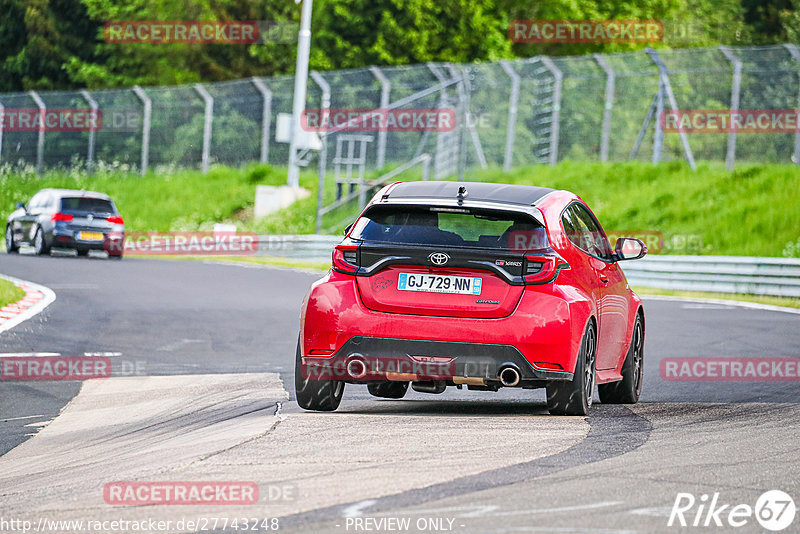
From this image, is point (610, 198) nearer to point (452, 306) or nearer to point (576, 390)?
point (576, 390)

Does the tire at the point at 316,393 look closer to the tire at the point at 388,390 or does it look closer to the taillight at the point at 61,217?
the tire at the point at 388,390

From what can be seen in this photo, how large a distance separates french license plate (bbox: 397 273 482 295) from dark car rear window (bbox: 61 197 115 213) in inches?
927

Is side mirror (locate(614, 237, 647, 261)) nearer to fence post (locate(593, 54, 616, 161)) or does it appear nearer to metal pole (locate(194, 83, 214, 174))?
fence post (locate(593, 54, 616, 161))

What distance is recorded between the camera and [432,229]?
29.0 feet

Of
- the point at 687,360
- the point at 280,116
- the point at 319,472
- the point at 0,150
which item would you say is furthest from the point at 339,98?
the point at 319,472

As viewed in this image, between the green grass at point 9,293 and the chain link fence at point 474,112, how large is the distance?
1568 cm

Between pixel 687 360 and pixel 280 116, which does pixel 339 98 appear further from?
pixel 687 360

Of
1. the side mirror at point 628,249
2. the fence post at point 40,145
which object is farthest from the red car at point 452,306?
the fence post at point 40,145

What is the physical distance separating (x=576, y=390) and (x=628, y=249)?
1.65 metres

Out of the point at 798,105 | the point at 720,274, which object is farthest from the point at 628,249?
the point at 798,105

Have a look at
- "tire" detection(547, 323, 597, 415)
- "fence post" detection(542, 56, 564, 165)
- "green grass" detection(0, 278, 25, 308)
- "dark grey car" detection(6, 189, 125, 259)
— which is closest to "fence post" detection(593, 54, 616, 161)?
"fence post" detection(542, 56, 564, 165)

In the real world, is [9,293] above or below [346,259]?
below

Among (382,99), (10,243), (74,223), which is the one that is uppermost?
(382,99)

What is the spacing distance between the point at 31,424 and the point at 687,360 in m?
6.47
